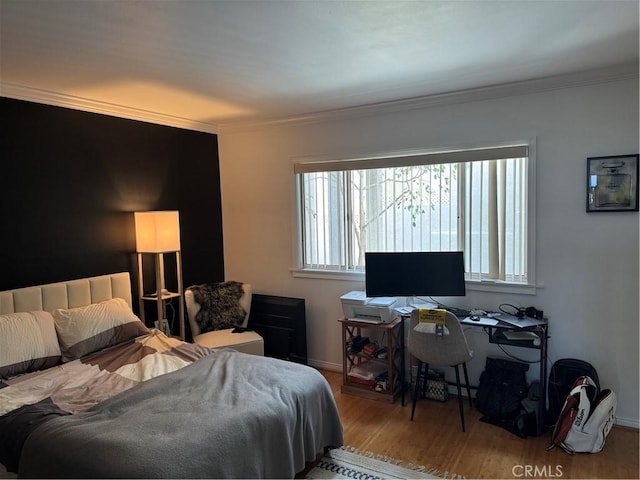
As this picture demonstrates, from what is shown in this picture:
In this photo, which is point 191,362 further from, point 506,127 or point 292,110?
point 506,127

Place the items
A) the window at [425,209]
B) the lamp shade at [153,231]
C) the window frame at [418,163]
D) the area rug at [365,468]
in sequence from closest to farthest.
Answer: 1. the area rug at [365,468]
2. the window frame at [418,163]
3. the window at [425,209]
4. the lamp shade at [153,231]

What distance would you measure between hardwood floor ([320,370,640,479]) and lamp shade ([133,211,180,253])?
6.80ft

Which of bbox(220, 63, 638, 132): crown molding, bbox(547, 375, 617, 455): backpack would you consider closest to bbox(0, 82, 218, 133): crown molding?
bbox(220, 63, 638, 132): crown molding

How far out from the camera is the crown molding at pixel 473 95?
2.99 m

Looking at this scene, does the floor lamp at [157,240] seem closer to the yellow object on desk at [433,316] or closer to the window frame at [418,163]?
the window frame at [418,163]

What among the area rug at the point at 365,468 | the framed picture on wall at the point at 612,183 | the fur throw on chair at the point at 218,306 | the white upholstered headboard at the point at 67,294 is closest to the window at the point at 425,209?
the framed picture on wall at the point at 612,183

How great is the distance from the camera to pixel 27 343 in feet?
9.20

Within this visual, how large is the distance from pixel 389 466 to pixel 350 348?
1204 millimetres

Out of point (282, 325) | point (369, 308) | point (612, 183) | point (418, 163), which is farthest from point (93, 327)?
point (612, 183)

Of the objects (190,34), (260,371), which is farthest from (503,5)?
(260,371)

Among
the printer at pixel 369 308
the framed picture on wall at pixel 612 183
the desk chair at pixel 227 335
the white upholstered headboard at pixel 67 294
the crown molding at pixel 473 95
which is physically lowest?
the desk chair at pixel 227 335

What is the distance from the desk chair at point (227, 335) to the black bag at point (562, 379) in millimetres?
2368

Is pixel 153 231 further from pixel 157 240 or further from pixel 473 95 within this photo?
pixel 473 95

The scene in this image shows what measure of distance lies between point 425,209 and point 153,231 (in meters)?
2.40
